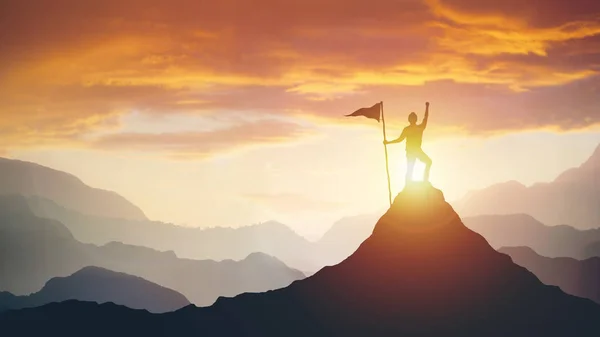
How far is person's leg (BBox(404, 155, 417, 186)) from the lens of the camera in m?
35.7

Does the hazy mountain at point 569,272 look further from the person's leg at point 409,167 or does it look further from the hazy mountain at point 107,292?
the person's leg at point 409,167

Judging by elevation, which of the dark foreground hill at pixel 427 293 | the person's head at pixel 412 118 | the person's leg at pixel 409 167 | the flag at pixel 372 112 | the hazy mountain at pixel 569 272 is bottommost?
the dark foreground hill at pixel 427 293

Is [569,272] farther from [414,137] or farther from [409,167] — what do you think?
[414,137]

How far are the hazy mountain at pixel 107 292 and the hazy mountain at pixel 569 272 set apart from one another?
76241mm

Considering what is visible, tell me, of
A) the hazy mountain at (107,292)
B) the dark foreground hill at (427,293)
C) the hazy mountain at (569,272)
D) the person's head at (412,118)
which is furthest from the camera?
the hazy mountain at (107,292)

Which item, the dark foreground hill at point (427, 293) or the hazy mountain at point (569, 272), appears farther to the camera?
the hazy mountain at point (569, 272)

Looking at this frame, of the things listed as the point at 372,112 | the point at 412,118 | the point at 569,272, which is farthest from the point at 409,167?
the point at 569,272

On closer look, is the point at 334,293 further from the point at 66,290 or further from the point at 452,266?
the point at 66,290

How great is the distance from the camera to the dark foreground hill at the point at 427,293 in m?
37.8

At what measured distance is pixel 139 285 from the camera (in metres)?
192

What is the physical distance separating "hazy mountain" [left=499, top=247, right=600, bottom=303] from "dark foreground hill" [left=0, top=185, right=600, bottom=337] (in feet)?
310

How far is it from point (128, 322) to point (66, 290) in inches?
5408

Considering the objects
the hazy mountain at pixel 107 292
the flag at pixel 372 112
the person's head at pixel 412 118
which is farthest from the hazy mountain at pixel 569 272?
the person's head at pixel 412 118

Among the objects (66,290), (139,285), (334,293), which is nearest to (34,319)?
(334,293)
